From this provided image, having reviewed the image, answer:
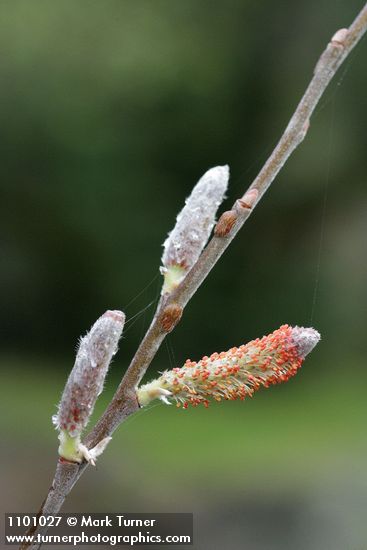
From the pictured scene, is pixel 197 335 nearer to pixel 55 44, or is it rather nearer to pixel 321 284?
pixel 321 284

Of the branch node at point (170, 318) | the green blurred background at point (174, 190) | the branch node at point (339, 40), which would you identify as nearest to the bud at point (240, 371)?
the branch node at point (170, 318)

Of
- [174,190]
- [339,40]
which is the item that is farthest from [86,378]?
[174,190]

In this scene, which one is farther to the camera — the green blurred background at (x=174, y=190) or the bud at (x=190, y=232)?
the green blurred background at (x=174, y=190)

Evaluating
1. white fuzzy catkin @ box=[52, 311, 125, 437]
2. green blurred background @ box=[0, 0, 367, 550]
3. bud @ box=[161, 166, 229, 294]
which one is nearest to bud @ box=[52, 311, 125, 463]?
white fuzzy catkin @ box=[52, 311, 125, 437]

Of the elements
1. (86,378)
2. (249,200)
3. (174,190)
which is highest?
(174,190)

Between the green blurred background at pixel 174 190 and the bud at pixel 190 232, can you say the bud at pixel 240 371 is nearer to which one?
the bud at pixel 190 232

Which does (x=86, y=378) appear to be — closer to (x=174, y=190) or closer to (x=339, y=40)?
(x=339, y=40)
